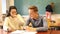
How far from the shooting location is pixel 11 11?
2996mm

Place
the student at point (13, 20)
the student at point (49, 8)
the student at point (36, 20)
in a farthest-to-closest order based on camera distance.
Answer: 1. the student at point (49, 8)
2. the student at point (13, 20)
3. the student at point (36, 20)

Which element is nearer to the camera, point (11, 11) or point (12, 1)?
point (11, 11)

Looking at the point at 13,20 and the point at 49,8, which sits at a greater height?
the point at 49,8

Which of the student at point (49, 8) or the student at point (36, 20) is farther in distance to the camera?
the student at point (49, 8)

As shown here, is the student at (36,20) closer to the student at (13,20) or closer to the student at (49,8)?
the student at (13,20)

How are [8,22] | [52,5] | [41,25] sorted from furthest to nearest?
[52,5]
[8,22]
[41,25]

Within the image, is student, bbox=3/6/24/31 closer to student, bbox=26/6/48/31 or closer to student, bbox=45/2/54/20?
student, bbox=26/6/48/31

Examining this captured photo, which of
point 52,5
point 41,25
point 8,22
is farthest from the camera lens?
point 52,5

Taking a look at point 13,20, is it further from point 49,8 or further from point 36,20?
point 49,8

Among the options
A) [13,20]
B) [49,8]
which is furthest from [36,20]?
[49,8]

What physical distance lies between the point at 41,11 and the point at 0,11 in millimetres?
1253

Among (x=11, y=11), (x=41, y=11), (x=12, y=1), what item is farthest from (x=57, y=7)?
(x=11, y=11)

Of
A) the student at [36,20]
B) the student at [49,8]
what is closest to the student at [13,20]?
the student at [36,20]

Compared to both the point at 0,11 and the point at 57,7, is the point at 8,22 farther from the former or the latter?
the point at 57,7
